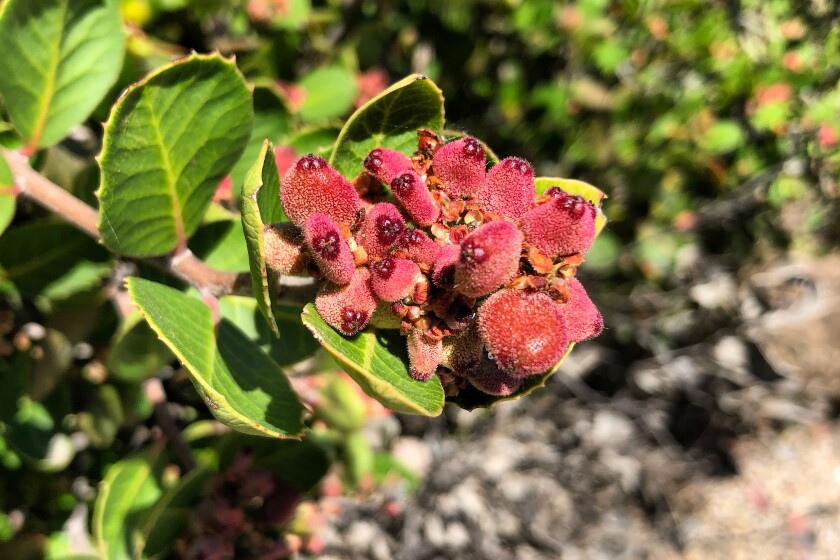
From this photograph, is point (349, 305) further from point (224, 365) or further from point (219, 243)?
point (219, 243)

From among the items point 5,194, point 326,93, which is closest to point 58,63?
point 5,194

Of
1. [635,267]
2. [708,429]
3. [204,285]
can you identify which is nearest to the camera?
[204,285]

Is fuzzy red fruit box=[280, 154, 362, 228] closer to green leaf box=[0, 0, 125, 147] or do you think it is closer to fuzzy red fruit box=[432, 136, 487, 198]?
fuzzy red fruit box=[432, 136, 487, 198]

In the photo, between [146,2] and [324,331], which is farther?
[146,2]

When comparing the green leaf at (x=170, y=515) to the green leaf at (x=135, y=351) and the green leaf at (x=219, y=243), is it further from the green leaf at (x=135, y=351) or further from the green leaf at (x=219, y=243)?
the green leaf at (x=219, y=243)

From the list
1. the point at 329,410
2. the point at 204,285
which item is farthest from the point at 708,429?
the point at 204,285

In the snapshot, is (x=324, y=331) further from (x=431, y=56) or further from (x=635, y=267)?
(x=635, y=267)

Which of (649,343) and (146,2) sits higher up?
(146,2)
